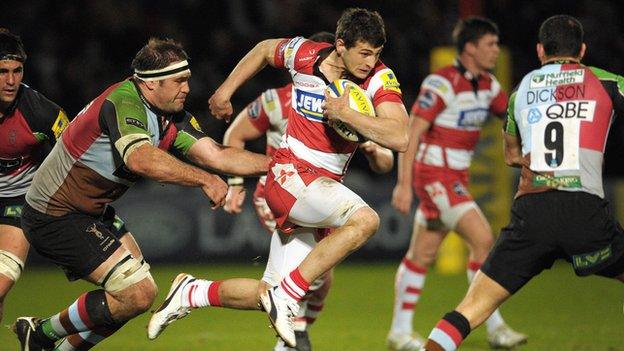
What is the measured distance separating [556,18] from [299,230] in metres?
2.27

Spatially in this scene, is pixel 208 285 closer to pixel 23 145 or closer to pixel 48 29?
pixel 23 145

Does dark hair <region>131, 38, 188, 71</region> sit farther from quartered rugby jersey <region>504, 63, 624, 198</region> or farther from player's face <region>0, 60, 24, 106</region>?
quartered rugby jersey <region>504, 63, 624, 198</region>

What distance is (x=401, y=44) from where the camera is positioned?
18.2 meters

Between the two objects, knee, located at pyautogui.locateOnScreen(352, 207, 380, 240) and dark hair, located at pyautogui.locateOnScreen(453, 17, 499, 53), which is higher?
dark hair, located at pyautogui.locateOnScreen(453, 17, 499, 53)

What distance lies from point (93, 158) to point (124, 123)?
451 mm

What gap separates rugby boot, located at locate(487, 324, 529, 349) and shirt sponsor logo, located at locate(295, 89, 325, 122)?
312 centimetres

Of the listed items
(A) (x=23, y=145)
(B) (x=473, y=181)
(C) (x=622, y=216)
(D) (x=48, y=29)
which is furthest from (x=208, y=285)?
(C) (x=622, y=216)

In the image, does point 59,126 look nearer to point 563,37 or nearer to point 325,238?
point 325,238

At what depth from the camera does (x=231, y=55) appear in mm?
17188

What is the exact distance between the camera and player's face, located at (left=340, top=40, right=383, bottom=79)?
720 centimetres

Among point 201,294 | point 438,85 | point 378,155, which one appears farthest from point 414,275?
point 201,294

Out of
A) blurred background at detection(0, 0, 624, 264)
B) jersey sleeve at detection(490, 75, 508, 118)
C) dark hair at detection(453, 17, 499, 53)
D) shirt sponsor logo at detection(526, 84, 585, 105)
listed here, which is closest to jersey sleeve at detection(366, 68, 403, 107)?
shirt sponsor logo at detection(526, 84, 585, 105)

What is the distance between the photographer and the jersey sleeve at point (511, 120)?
7.41 m

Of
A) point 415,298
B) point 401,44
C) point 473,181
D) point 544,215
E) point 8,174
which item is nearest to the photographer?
point 544,215
